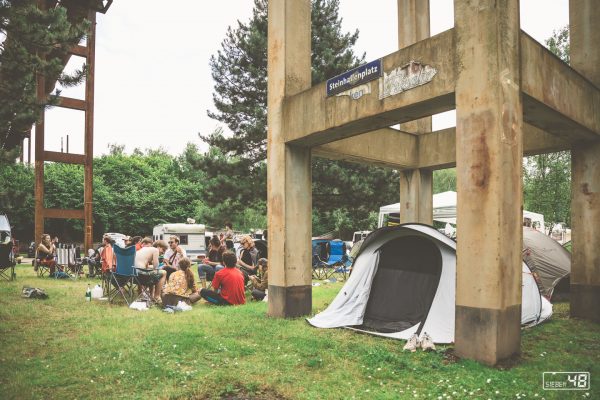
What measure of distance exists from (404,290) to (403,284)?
0.10 meters

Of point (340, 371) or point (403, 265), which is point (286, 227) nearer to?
point (403, 265)

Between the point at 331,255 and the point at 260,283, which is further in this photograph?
the point at 331,255

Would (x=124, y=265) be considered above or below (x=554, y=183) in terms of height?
below

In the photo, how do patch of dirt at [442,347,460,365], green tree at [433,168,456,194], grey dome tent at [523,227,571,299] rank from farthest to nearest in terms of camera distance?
green tree at [433,168,456,194] < grey dome tent at [523,227,571,299] < patch of dirt at [442,347,460,365]

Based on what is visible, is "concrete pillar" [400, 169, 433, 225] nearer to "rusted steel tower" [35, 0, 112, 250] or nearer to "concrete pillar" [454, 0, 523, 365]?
"concrete pillar" [454, 0, 523, 365]

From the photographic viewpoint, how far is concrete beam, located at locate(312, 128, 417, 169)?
26.6 feet

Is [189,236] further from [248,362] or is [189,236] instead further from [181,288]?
[248,362]

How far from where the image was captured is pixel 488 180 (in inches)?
192

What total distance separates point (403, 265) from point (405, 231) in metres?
0.58

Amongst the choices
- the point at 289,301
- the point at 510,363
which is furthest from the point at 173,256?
the point at 510,363

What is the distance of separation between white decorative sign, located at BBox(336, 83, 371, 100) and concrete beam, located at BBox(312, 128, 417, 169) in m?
1.46

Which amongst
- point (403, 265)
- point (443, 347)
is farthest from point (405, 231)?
point (443, 347)

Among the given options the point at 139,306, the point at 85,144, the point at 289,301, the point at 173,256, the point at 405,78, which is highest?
the point at 85,144

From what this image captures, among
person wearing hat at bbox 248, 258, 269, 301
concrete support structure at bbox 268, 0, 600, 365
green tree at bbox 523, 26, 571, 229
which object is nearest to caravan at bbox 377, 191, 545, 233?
green tree at bbox 523, 26, 571, 229
